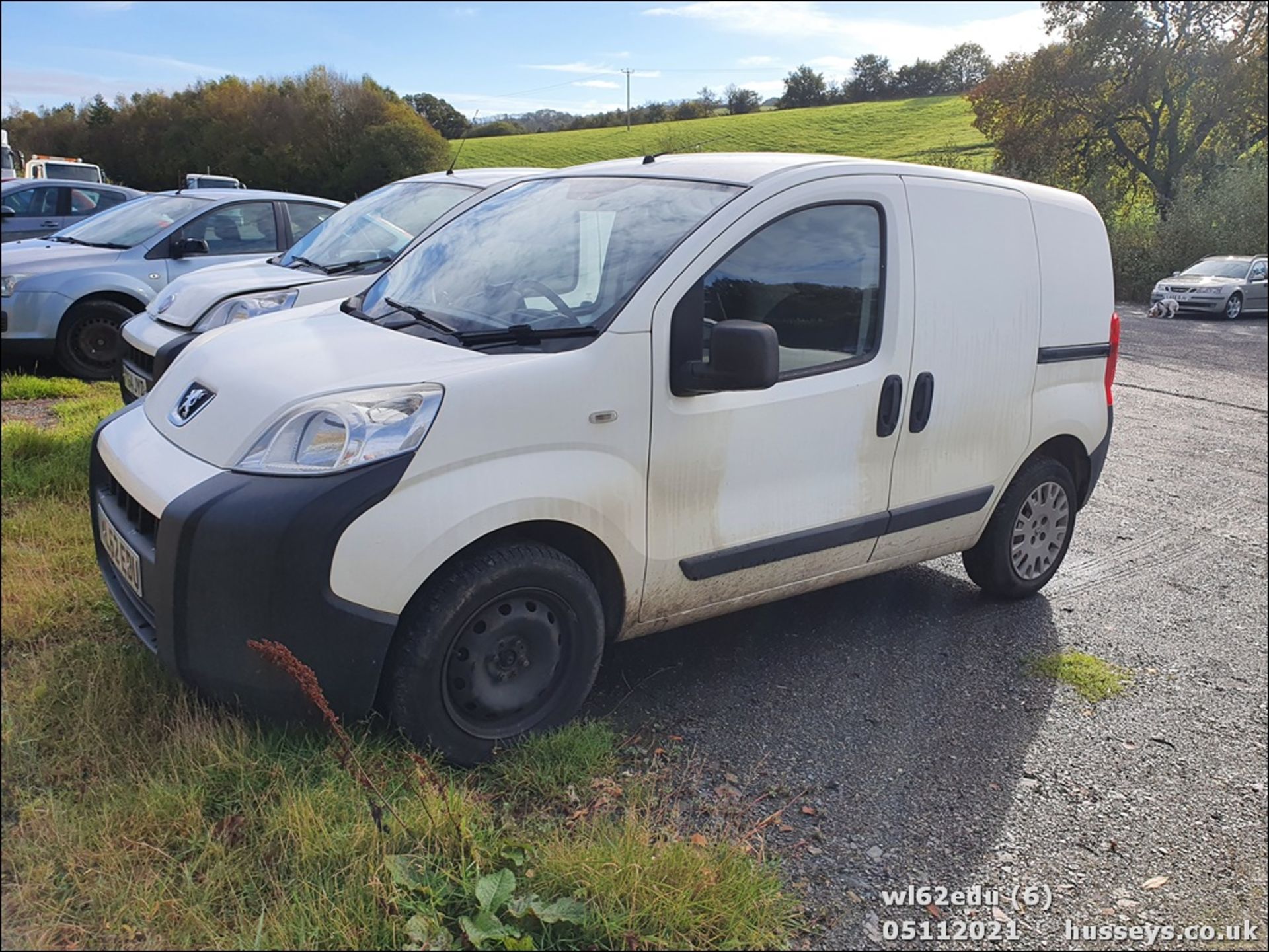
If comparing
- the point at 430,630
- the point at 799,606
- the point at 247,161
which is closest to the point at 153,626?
the point at 430,630

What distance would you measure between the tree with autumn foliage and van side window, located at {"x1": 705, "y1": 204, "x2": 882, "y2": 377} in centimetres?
2725

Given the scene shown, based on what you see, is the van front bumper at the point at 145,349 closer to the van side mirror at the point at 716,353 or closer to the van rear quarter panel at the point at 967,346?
the van side mirror at the point at 716,353

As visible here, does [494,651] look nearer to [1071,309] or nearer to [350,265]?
[1071,309]

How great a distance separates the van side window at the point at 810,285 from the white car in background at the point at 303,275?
112 inches

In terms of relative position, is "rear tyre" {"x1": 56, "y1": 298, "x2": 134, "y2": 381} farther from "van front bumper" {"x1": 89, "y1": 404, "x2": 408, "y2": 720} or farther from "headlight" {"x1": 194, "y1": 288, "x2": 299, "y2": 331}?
"van front bumper" {"x1": 89, "y1": 404, "x2": 408, "y2": 720}

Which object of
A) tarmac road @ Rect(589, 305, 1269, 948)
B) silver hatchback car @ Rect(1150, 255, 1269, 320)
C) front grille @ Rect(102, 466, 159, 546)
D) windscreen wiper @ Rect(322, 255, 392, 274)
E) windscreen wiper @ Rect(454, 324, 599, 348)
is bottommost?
tarmac road @ Rect(589, 305, 1269, 948)

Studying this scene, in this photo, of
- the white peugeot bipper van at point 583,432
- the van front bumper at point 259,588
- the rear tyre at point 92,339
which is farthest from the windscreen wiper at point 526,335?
the rear tyre at point 92,339

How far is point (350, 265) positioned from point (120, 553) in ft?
13.7

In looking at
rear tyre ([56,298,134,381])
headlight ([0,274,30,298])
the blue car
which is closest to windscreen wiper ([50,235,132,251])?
the blue car

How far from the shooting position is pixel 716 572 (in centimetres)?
354

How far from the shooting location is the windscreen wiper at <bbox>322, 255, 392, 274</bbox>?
6844mm

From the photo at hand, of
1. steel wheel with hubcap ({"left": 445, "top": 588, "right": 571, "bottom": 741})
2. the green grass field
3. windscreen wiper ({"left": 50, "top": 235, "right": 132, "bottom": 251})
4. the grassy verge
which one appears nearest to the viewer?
the grassy verge

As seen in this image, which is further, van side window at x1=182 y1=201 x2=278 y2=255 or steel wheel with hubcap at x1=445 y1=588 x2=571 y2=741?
van side window at x1=182 y1=201 x2=278 y2=255

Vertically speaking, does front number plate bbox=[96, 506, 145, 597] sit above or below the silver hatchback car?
above
